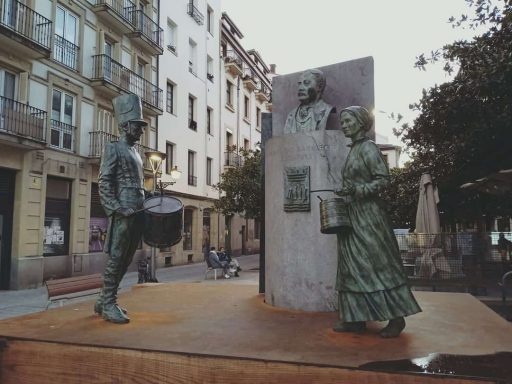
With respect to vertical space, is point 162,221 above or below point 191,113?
below

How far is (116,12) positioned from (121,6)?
53.0 inches

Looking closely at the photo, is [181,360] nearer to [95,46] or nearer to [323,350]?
[323,350]

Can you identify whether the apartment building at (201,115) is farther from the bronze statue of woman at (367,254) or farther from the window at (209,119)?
the bronze statue of woman at (367,254)

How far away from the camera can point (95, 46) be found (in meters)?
18.7

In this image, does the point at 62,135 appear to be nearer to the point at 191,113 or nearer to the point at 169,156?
the point at 169,156

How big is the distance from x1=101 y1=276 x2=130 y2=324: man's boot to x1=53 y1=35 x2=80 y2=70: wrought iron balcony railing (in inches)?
571

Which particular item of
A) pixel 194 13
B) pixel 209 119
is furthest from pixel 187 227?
pixel 194 13

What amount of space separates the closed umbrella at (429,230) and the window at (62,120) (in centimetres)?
1240

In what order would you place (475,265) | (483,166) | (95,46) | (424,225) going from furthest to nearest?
(95,46), (483,166), (424,225), (475,265)

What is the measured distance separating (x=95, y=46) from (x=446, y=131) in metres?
13.7

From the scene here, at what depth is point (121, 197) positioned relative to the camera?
4.18m

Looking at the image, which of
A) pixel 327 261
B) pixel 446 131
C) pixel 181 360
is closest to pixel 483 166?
pixel 446 131

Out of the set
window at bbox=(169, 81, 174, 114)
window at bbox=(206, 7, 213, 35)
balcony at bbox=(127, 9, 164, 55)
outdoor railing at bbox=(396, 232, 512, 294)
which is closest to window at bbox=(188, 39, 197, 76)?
window at bbox=(206, 7, 213, 35)

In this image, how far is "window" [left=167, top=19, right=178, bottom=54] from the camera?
81.7ft
